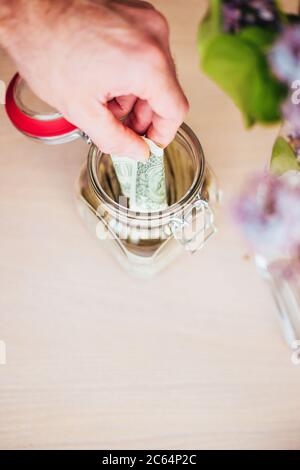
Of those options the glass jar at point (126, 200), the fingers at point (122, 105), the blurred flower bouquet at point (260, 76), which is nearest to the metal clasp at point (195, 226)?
the glass jar at point (126, 200)

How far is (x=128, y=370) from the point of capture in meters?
0.53

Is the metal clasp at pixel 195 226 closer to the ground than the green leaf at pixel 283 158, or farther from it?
closer to the ground

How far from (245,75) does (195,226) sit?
0.98 feet

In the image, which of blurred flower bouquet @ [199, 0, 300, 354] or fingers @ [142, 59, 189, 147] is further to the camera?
fingers @ [142, 59, 189, 147]

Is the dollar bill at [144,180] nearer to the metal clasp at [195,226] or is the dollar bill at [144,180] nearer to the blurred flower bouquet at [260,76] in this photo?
the metal clasp at [195,226]

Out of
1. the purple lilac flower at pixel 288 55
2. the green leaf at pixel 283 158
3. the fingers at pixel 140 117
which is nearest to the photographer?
the purple lilac flower at pixel 288 55

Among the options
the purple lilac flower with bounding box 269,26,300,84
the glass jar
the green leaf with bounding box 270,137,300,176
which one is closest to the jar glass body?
the glass jar

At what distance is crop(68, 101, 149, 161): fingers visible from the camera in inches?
15.3

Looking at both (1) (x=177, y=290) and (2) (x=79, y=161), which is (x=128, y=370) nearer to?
(1) (x=177, y=290)

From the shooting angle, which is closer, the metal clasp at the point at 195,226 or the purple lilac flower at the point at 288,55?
the purple lilac flower at the point at 288,55

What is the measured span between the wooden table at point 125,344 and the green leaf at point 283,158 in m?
0.25

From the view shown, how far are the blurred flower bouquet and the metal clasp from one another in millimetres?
229

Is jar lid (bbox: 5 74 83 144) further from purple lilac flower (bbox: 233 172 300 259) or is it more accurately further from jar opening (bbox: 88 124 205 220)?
purple lilac flower (bbox: 233 172 300 259)

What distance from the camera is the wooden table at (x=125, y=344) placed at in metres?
0.52
